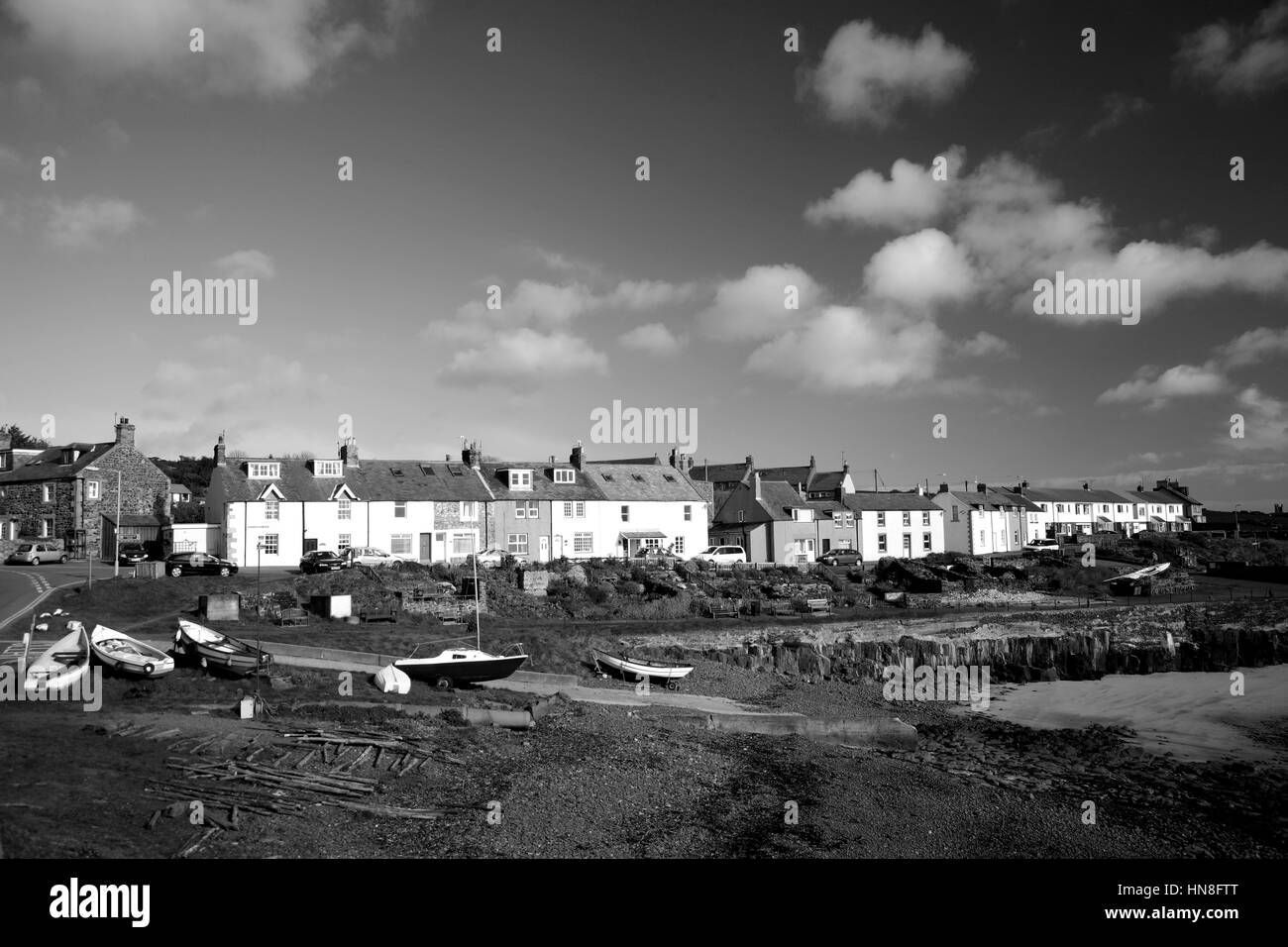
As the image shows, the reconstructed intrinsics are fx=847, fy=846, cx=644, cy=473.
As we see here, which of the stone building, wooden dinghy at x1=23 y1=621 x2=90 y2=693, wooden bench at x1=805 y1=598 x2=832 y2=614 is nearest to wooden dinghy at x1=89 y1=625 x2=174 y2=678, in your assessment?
wooden dinghy at x1=23 y1=621 x2=90 y2=693

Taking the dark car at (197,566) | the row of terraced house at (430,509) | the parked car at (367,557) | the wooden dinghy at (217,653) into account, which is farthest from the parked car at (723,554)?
the wooden dinghy at (217,653)

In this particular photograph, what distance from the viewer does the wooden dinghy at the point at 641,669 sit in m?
32.3

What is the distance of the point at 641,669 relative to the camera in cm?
3231

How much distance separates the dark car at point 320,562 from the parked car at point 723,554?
24.8 meters

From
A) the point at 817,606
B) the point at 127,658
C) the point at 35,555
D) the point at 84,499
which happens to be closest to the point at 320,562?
the point at 35,555

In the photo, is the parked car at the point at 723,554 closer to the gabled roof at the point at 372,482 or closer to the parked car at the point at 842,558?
the parked car at the point at 842,558

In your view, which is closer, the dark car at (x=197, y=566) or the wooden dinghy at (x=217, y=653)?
the wooden dinghy at (x=217, y=653)


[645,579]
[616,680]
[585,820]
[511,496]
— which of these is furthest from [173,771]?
[511,496]

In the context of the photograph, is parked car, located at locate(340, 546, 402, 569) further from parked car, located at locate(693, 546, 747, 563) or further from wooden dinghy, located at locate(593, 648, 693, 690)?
wooden dinghy, located at locate(593, 648, 693, 690)

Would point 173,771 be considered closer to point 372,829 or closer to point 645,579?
point 372,829

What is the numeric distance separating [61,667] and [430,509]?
111 feet

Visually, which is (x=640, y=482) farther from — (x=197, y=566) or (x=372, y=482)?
(x=197, y=566)

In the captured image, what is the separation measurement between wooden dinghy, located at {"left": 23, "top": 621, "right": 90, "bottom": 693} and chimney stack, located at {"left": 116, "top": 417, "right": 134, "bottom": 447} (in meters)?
41.3

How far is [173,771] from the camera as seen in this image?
16984mm
